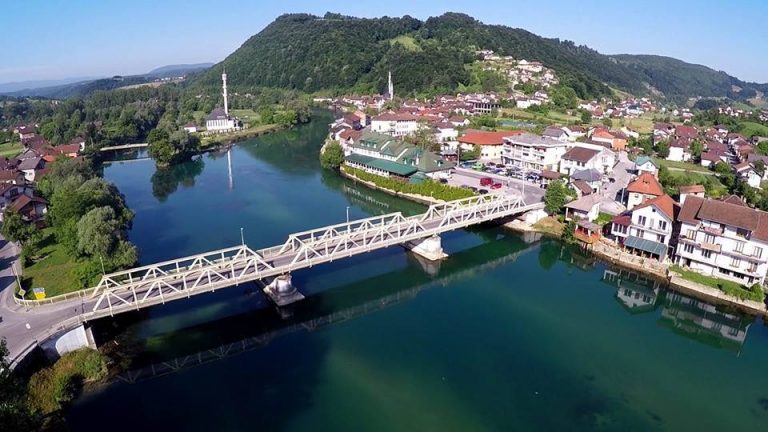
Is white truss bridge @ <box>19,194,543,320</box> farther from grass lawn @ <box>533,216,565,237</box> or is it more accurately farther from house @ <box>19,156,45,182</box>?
house @ <box>19,156,45,182</box>

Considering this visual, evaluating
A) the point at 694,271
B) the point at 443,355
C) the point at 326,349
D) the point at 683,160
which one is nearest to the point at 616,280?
the point at 694,271

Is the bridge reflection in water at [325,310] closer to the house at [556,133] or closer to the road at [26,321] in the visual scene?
the road at [26,321]

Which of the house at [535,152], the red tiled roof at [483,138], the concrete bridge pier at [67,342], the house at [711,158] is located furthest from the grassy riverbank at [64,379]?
the house at [711,158]

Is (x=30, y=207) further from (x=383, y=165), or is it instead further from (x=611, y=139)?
(x=611, y=139)

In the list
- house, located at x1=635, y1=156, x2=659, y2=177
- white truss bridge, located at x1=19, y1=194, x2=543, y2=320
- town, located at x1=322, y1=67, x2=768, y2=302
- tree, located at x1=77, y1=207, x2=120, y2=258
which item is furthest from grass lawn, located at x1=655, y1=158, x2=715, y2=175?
tree, located at x1=77, y1=207, x2=120, y2=258

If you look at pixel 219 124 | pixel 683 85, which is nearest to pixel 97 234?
pixel 219 124

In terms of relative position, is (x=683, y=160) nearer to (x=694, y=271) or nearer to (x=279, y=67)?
(x=694, y=271)
